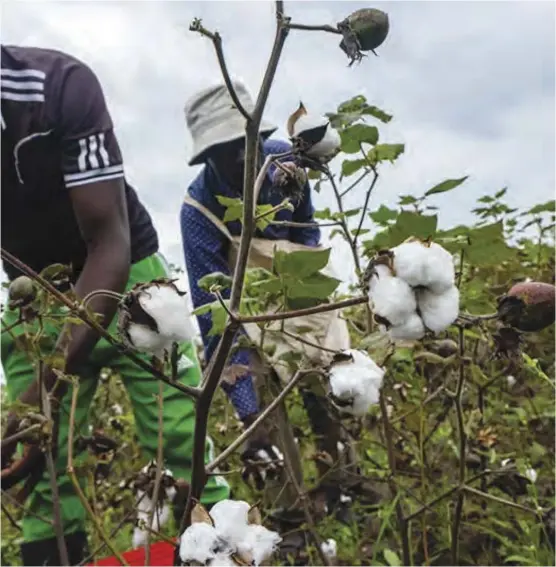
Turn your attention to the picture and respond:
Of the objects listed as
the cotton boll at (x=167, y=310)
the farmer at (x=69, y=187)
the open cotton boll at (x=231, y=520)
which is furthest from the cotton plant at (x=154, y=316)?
the farmer at (x=69, y=187)

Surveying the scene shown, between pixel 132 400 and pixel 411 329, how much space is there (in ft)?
4.30

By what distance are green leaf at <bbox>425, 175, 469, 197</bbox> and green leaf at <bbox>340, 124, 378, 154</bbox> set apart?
0.11 m

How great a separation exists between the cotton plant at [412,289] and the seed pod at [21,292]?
0.38 meters

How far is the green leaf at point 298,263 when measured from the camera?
789mm

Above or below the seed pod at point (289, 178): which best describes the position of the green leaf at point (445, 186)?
below

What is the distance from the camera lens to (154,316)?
0.56m

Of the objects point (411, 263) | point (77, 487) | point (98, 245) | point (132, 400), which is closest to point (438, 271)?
point (411, 263)

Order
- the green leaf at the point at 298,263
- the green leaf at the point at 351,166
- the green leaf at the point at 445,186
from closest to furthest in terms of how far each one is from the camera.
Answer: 1. the green leaf at the point at 298,263
2. the green leaf at the point at 445,186
3. the green leaf at the point at 351,166

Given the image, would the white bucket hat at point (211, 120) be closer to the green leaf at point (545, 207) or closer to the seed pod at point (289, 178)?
the green leaf at point (545, 207)

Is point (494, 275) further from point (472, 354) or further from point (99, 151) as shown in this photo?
point (99, 151)

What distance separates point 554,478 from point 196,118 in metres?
1.05

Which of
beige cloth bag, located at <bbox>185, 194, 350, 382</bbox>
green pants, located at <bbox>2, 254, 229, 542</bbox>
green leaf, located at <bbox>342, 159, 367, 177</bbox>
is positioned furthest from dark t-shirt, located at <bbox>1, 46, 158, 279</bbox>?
green leaf, located at <bbox>342, 159, 367, 177</bbox>

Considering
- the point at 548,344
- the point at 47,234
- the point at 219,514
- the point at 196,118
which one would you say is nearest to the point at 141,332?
the point at 219,514

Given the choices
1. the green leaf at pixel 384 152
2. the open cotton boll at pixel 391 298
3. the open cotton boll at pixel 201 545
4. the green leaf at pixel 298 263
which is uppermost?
the open cotton boll at pixel 391 298
